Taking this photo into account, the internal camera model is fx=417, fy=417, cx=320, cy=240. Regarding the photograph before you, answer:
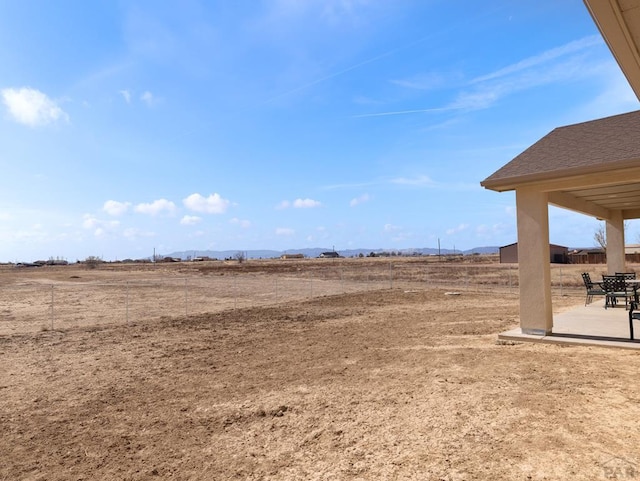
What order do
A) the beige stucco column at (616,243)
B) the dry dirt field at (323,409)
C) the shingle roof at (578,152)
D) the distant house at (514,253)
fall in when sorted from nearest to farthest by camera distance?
the dry dirt field at (323,409) → the shingle roof at (578,152) → the beige stucco column at (616,243) → the distant house at (514,253)

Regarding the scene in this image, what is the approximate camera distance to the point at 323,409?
555 centimetres

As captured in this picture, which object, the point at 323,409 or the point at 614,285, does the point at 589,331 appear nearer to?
the point at 614,285

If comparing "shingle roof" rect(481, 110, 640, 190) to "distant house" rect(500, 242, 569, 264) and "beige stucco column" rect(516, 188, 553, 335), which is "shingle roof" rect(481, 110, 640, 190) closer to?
"beige stucco column" rect(516, 188, 553, 335)

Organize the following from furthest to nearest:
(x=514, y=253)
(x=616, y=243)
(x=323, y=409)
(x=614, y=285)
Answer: (x=514, y=253) < (x=616, y=243) < (x=614, y=285) < (x=323, y=409)

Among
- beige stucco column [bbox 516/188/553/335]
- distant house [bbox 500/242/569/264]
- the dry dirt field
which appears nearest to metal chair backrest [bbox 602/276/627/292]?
beige stucco column [bbox 516/188/553/335]

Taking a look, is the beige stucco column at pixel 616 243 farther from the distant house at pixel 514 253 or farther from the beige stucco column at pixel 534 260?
the distant house at pixel 514 253

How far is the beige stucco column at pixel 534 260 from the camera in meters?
8.89

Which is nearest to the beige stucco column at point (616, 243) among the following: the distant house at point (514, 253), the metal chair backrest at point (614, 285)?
the metal chair backrest at point (614, 285)

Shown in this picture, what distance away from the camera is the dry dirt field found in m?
4.04

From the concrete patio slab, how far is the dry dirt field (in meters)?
0.32

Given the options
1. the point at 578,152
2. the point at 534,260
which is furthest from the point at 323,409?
the point at 578,152

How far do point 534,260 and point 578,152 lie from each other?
254 centimetres

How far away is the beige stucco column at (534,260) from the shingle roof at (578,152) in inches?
19.5

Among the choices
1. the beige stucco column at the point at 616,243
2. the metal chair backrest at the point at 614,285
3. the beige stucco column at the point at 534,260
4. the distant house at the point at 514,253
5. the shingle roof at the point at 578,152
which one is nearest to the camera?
the shingle roof at the point at 578,152
